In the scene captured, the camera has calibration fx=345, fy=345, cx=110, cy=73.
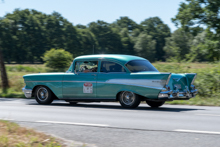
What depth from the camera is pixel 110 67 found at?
35.7 ft

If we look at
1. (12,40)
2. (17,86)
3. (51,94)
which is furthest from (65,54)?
(12,40)

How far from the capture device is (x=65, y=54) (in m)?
34.8

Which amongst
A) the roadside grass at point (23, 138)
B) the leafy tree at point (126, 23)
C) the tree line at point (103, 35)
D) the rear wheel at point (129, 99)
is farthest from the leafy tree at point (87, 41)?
the roadside grass at point (23, 138)

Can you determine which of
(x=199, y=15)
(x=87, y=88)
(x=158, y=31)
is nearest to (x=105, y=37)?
(x=158, y=31)

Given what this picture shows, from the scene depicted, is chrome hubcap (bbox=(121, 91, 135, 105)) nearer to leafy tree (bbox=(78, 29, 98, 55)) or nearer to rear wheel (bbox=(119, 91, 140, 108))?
rear wheel (bbox=(119, 91, 140, 108))

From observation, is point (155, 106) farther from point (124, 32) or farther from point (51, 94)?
point (124, 32)

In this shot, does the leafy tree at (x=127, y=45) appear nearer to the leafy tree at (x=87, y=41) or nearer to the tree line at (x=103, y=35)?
the tree line at (x=103, y=35)

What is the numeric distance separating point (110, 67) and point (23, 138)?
5.71 metres

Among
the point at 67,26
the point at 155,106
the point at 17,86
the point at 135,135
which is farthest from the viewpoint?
the point at 67,26

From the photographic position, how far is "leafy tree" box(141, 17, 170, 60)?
380 feet

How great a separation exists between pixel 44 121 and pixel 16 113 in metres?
1.91

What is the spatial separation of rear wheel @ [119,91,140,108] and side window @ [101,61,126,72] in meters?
0.76

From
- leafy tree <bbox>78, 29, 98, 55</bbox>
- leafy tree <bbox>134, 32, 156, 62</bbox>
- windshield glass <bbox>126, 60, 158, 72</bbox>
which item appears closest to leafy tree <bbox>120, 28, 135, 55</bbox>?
leafy tree <bbox>134, 32, 156, 62</bbox>

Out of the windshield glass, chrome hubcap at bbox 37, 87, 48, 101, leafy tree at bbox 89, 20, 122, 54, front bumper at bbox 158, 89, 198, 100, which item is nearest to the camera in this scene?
front bumper at bbox 158, 89, 198, 100
